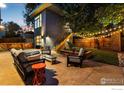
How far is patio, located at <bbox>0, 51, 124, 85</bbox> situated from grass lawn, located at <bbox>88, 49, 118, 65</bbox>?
13 centimetres

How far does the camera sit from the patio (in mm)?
2955

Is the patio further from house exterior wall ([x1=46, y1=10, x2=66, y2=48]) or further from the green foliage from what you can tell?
the green foliage

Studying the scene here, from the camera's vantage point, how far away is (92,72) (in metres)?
3.40

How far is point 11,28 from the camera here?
10.2 ft

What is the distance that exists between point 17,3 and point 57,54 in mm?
1486

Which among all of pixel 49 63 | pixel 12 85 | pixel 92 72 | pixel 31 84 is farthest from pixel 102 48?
pixel 12 85

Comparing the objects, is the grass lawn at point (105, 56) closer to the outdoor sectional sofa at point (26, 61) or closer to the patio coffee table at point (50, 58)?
the patio coffee table at point (50, 58)

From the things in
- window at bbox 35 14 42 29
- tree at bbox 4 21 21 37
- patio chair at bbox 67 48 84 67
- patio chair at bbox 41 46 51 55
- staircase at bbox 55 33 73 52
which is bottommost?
patio chair at bbox 67 48 84 67

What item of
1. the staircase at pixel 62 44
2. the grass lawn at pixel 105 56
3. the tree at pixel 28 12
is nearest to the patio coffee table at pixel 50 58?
the staircase at pixel 62 44

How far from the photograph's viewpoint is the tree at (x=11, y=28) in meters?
3.10

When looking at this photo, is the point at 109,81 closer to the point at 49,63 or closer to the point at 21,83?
the point at 49,63

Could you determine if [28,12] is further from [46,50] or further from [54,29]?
[46,50]

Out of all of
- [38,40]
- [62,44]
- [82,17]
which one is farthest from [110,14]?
[38,40]

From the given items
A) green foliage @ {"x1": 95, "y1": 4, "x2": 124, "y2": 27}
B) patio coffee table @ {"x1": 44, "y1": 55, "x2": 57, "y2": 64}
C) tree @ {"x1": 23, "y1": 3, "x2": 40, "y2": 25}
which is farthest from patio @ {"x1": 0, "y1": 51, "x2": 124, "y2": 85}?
green foliage @ {"x1": 95, "y1": 4, "x2": 124, "y2": 27}
